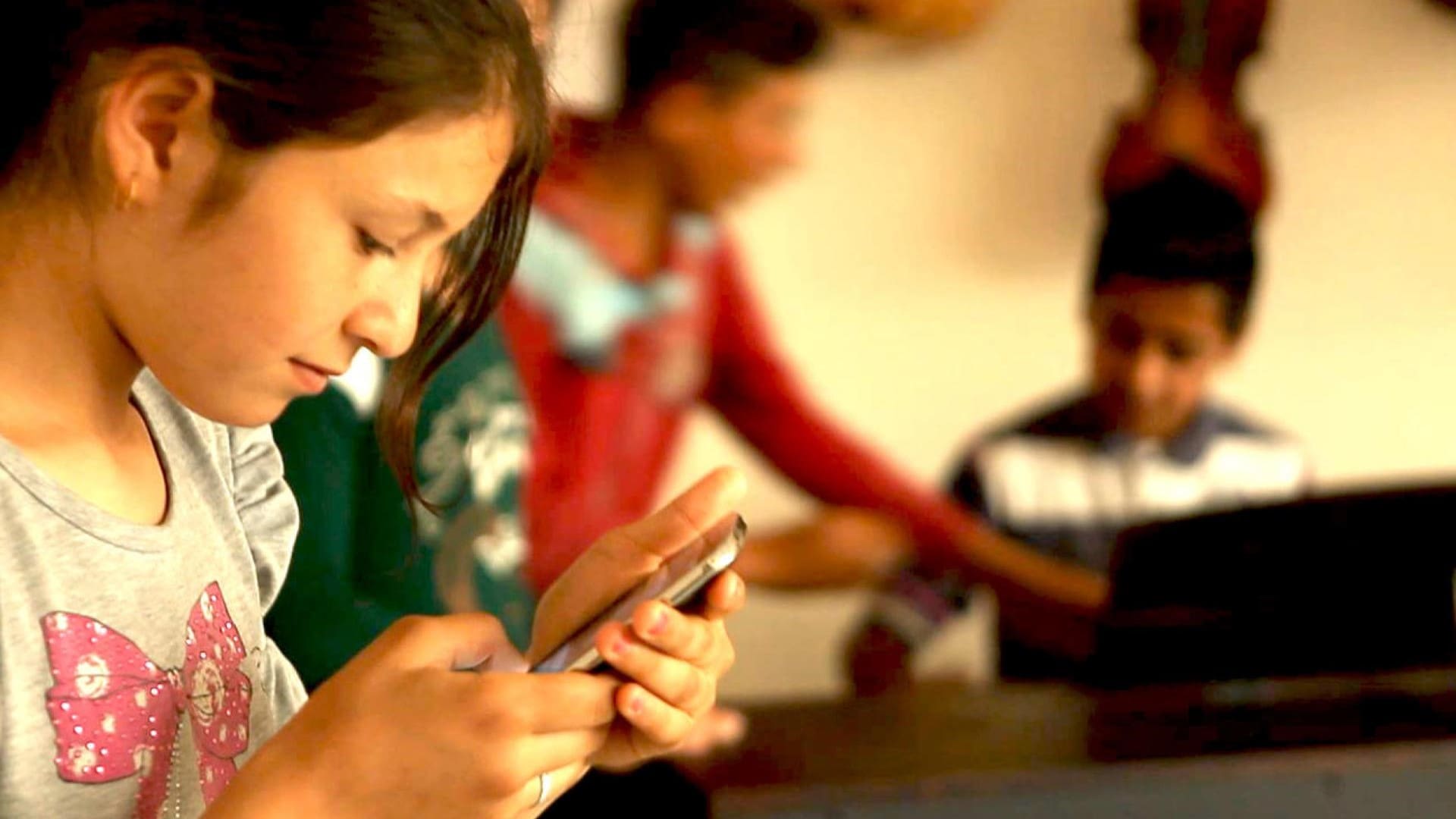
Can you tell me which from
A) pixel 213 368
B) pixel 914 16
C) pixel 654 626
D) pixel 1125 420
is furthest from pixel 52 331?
pixel 1125 420

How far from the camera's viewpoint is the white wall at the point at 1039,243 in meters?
1.47

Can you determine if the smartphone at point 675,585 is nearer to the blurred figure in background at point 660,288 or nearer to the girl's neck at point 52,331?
the girl's neck at point 52,331

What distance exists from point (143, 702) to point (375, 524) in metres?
0.10

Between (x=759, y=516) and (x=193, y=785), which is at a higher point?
(x=193, y=785)

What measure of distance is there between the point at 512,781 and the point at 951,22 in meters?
1.25

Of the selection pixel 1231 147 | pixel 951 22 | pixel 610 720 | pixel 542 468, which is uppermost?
pixel 610 720

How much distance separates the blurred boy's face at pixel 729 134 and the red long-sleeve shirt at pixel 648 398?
44 millimetres

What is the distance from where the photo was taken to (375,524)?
0.43m

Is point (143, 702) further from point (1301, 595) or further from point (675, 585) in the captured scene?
point (1301, 595)

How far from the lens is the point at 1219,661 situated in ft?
4.69

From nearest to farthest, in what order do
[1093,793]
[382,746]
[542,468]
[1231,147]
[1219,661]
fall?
1. [382,746]
2. [1093,793]
3. [542,468]
4. [1219,661]
5. [1231,147]

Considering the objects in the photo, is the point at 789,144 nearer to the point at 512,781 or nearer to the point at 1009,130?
the point at 1009,130

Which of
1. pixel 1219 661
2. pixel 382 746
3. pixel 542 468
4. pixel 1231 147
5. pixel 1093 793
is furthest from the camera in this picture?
pixel 1231 147

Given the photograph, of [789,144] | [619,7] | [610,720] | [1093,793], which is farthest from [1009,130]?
[610,720]
